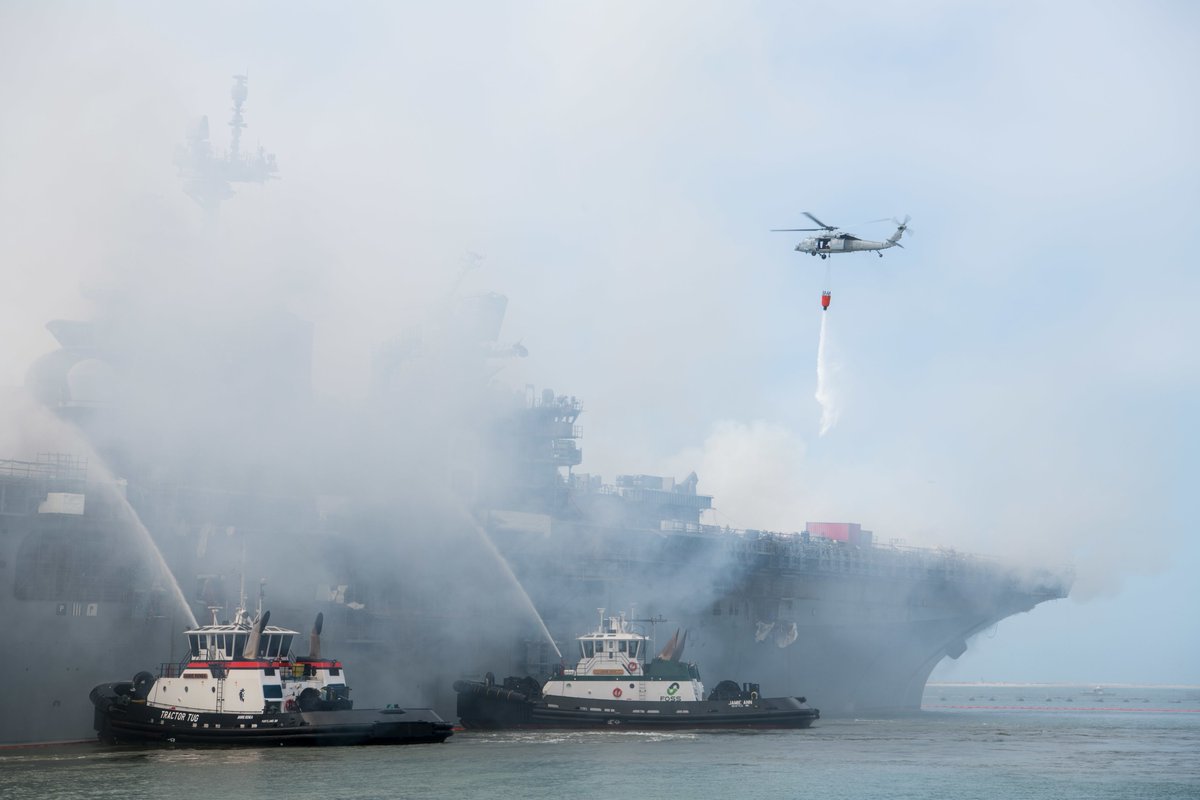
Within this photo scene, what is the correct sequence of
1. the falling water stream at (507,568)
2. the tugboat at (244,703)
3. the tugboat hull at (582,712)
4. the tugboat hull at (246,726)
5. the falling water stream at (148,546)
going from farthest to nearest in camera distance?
the falling water stream at (507,568) < the tugboat hull at (582,712) < the falling water stream at (148,546) < the tugboat at (244,703) < the tugboat hull at (246,726)

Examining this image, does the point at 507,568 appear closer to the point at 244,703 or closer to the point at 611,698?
the point at 611,698

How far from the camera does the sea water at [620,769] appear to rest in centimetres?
3616

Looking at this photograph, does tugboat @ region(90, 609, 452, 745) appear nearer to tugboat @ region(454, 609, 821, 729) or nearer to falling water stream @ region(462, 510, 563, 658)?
tugboat @ region(454, 609, 821, 729)

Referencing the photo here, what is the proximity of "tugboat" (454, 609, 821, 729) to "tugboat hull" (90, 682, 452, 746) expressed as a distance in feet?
33.3

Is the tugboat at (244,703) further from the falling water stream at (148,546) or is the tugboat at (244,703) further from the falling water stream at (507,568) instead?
the falling water stream at (507,568)

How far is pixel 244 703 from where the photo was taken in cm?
4278

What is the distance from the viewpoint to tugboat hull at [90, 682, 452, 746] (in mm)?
→ 41969

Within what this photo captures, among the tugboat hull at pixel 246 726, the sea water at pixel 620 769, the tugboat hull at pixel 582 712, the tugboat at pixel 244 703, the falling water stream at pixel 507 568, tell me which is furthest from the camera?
the falling water stream at pixel 507 568

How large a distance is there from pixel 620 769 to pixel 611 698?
1261cm

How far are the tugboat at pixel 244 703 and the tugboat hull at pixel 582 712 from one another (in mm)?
9264

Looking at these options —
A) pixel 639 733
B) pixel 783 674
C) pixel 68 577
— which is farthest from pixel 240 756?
pixel 783 674

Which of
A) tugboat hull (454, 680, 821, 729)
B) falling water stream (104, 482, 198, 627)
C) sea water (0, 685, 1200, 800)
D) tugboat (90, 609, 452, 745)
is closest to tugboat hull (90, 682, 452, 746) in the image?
tugboat (90, 609, 452, 745)

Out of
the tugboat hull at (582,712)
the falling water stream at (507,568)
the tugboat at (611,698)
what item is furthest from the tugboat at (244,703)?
the falling water stream at (507,568)

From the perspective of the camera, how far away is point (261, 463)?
57.0 m
